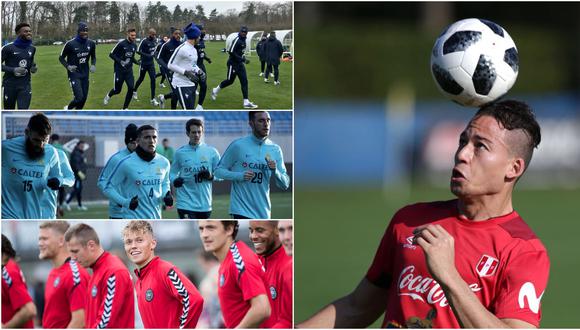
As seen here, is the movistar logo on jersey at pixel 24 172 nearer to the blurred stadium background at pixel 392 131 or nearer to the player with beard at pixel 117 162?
the player with beard at pixel 117 162

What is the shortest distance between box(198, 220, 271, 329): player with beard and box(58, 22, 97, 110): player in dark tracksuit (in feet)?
3.74

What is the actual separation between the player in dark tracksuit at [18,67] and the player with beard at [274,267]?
1.70 meters

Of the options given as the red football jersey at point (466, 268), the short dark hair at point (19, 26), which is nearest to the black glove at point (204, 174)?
the short dark hair at point (19, 26)

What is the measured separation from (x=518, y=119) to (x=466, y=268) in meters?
0.75

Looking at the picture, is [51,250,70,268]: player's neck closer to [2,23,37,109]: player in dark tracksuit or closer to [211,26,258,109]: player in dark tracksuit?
[2,23,37,109]: player in dark tracksuit

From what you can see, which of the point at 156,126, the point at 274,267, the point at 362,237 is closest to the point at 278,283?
the point at 274,267

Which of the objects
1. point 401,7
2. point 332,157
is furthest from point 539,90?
point 332,157

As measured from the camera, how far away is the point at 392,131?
2484 centimetres

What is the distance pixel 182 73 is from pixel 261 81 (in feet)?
1.78

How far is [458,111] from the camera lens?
24.7 m

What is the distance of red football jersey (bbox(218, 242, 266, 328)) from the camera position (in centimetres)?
654

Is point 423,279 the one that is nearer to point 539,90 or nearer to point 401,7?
point 539,90

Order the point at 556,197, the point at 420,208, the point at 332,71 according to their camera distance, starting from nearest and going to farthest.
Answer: the point at 420,208, the point at 556,197, the point at 332,71

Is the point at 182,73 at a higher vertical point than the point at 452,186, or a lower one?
higher
